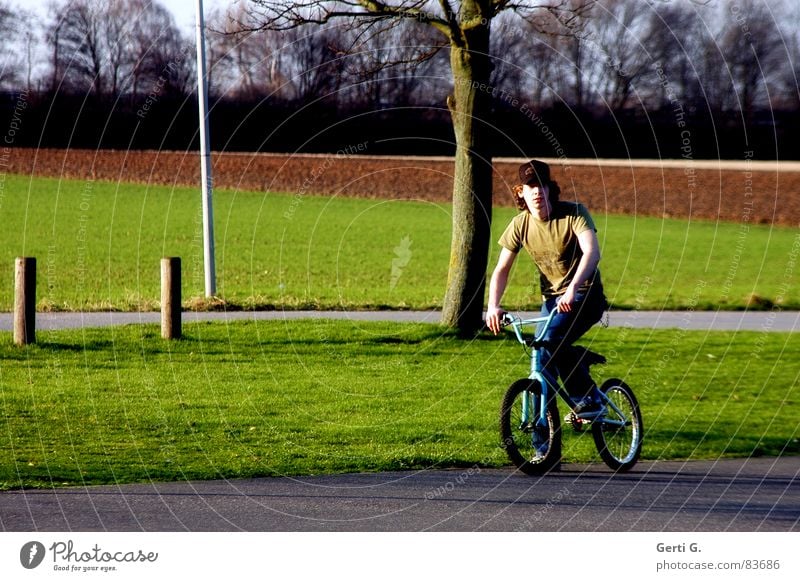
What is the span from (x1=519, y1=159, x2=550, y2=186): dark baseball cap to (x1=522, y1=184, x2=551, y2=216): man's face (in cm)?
3

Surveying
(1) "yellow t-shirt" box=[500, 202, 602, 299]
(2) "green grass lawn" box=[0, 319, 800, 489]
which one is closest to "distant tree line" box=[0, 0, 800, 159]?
(2) "green grass lawn" box=[0, 319, 800, 489]

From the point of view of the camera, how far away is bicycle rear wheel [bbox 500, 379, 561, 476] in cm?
750

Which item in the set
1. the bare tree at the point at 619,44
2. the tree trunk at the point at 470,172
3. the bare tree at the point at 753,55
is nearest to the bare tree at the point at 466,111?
the tree trunk at the point at 470,172

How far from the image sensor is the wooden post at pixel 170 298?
13375mm

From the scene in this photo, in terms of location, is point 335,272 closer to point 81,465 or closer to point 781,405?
point 781,405

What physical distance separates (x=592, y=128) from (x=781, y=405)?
2282cm

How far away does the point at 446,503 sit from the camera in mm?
6797

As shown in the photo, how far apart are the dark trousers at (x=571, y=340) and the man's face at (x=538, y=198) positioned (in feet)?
2.00

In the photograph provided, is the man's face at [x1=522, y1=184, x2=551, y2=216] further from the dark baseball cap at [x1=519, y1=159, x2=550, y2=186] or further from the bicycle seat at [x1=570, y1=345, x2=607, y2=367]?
the bicycle seat at [x1=570, y1=345, x2=607, y2=367]

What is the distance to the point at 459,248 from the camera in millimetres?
14102

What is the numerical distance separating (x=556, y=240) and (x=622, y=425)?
1415 mm

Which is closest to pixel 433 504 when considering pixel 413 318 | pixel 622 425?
pixel 622 425

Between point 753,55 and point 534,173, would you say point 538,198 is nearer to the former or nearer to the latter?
point 534,173

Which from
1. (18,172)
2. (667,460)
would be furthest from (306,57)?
(18,172)
